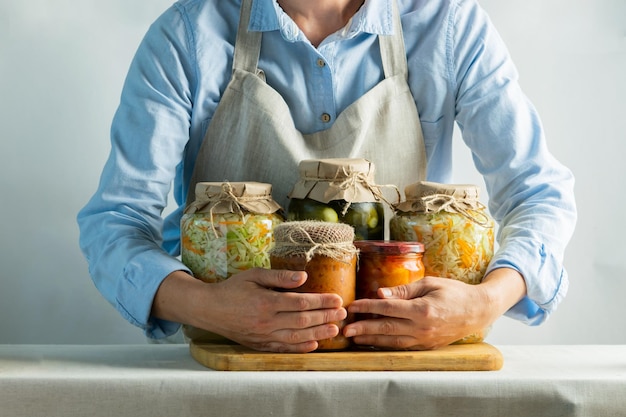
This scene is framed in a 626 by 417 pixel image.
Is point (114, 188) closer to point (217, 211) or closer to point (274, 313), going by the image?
point (217, 211)

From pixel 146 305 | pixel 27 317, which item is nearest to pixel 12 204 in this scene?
pixel 27 317

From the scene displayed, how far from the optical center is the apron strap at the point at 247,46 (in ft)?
4.97

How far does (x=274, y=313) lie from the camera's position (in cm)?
112

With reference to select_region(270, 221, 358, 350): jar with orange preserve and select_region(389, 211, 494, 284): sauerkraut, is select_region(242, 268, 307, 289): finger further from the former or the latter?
select_region(389, 211, 494, 284): sauerkraut

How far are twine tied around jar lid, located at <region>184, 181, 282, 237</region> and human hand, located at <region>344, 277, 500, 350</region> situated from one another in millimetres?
205

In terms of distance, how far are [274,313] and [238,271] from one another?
5.1 inches

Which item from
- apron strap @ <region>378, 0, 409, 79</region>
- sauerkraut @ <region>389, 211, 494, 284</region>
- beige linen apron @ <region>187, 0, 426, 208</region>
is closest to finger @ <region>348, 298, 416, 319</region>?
sauerkraut @ <region>389, 211, 494, 284</region>

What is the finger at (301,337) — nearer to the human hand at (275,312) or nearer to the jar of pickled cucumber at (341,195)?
the human hand at (275,312)

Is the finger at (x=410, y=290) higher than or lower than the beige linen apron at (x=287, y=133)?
lower

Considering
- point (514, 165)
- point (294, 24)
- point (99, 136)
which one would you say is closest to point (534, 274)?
point (514, 165)

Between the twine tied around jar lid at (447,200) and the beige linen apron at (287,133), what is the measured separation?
0.25 m

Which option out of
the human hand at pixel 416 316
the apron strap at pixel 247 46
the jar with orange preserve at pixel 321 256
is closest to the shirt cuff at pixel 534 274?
the human hand at pixel 416 316

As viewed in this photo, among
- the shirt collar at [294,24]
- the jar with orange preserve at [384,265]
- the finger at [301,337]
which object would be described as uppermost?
the shirt collar at [294,24]

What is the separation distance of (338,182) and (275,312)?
8.5 inches
